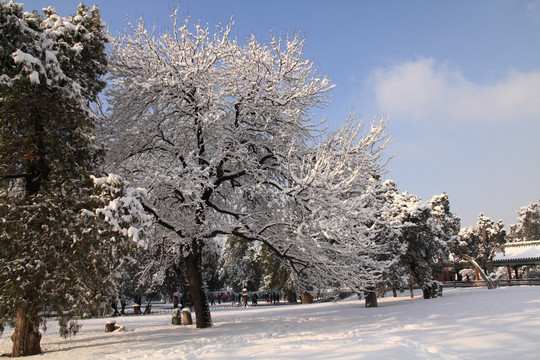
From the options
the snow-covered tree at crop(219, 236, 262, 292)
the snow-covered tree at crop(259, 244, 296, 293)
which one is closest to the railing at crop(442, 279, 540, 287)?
the snow-covered tree at crop(259, 244, 296, 293)

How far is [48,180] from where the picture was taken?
31.8 ft

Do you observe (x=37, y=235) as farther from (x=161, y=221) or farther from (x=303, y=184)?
(x=303, y=184)

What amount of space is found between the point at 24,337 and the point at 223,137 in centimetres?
758

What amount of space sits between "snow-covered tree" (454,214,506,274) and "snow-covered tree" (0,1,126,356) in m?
35.8

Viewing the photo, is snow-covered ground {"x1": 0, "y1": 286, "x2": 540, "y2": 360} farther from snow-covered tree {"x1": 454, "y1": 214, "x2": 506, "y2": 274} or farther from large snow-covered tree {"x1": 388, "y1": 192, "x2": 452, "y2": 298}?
snow-covered tree {"x1": 454, "y1": 214, "x2": 506, "y2": 274}

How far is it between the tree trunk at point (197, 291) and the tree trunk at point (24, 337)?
5149 mm

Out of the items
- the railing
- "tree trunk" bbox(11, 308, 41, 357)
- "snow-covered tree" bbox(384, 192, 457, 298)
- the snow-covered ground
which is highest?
"snow-covered tree" bbox(384, 192, 457, 298)

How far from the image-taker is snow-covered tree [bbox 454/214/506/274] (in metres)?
37.9

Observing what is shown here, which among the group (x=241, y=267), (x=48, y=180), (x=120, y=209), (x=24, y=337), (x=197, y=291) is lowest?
(x=24, y=337)

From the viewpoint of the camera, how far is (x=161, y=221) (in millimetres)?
11820

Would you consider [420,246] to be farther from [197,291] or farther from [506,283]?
[506,283]

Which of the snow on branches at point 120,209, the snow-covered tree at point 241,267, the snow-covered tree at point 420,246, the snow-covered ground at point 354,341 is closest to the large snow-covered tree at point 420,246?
the snow-covered tree at point 420,246

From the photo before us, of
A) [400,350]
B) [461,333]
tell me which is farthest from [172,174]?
[461,333]

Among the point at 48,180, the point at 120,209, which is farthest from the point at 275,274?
the point at 120,209
